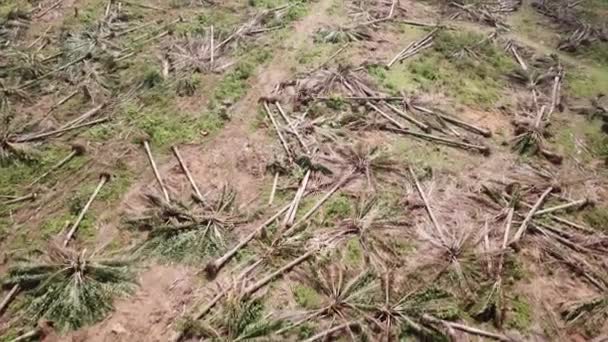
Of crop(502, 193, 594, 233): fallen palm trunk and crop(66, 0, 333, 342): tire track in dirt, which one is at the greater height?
crop(66, 0, 333, 342): tire track in dirt

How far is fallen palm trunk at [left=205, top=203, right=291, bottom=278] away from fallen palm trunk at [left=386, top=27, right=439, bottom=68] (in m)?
3.43

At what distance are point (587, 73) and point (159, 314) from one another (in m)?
6.80

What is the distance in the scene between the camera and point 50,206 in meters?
5.15

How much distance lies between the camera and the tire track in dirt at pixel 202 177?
414 centimetres

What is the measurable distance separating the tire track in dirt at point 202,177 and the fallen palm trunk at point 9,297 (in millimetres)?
703

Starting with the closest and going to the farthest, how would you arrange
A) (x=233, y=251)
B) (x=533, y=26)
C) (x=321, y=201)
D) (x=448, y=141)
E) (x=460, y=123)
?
(x=233, y=251), (x=321, y=201), (x=448, y=141), (x=460, y=123), (x=533, y=26)

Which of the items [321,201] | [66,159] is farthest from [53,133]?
[321,201]

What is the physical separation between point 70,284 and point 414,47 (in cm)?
587

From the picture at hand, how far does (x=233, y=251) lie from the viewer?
4637 millimetres

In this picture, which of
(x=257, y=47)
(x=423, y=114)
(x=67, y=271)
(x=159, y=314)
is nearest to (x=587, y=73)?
(x=423, y=114)

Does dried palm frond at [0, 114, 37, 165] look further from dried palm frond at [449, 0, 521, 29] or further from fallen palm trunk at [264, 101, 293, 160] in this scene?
dried palm frond at [449, 0, 521, 29]

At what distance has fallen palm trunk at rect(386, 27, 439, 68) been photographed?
24.0 feet

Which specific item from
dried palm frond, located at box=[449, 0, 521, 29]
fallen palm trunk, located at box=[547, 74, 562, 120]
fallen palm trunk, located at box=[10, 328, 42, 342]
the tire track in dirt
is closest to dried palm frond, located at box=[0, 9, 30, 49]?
the tire track in dirt

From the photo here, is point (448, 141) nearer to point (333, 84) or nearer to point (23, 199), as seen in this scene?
point (333, 84)
